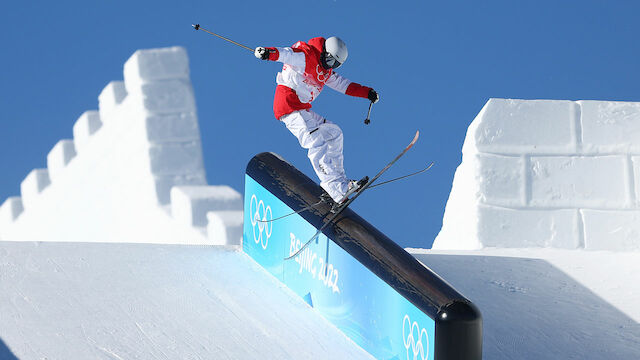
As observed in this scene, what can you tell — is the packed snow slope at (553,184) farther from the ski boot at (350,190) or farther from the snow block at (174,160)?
the snow block at (174,160)

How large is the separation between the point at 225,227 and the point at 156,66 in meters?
2.93

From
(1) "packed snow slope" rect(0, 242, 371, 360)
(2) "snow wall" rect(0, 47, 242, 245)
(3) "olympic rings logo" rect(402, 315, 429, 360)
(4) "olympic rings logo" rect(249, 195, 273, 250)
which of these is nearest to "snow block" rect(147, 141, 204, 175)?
(2) "snow wall" rect(0, 47, 242, 245)

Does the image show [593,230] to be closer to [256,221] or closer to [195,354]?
A: [256,221]

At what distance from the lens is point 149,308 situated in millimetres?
4859

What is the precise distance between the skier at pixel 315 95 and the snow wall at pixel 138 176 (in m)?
3.18

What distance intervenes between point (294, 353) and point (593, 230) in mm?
3150

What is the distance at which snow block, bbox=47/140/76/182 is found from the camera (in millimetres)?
11695

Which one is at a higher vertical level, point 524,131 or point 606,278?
point 524,131

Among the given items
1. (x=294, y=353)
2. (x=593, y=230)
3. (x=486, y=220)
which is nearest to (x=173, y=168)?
(x=486, y=220)

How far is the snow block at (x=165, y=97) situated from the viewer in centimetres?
1020

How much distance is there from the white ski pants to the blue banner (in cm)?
28

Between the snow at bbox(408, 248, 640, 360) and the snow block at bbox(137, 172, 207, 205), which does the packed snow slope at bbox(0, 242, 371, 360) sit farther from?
the snow block at bbox(137, 172, 207, 205)

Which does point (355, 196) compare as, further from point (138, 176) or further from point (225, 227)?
point (138, 176)

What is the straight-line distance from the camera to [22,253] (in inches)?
223
